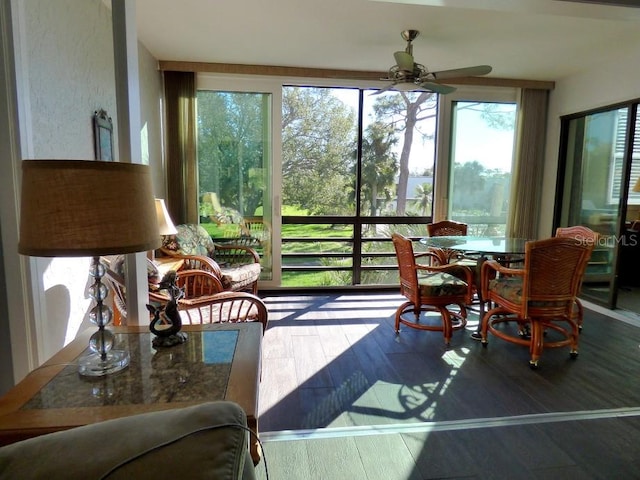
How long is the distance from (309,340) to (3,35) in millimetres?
2610

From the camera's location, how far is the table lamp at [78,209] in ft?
3.31

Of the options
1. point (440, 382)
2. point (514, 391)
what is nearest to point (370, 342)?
point (440, 382)

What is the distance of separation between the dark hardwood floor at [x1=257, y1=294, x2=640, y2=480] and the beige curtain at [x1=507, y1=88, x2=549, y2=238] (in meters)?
1.81

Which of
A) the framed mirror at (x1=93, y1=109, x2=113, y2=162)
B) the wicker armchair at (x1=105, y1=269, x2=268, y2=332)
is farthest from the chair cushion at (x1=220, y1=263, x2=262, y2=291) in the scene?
the framed mirror at (x1=93, y1=109, x2=113, y2=162)

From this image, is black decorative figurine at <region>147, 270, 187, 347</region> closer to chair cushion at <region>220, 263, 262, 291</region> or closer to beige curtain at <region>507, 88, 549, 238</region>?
chair cushion at <region>220, 263, 262, 291</region>

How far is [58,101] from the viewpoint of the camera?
6.40 ft

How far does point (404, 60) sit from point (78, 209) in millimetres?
2677

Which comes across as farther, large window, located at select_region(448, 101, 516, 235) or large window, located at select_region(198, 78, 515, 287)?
large window, located at select_region(448, 101, 516, 235)

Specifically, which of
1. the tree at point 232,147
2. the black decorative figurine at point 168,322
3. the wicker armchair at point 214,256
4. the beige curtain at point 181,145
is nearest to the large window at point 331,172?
the tree at point 232,147

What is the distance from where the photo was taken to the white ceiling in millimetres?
2848

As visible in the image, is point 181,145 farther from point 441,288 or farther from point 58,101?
point 441,288

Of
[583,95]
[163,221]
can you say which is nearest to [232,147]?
[163,221]

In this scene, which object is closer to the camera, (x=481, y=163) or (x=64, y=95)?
(x=64, y=95)

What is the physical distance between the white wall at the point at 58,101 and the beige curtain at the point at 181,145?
5.07 feet
